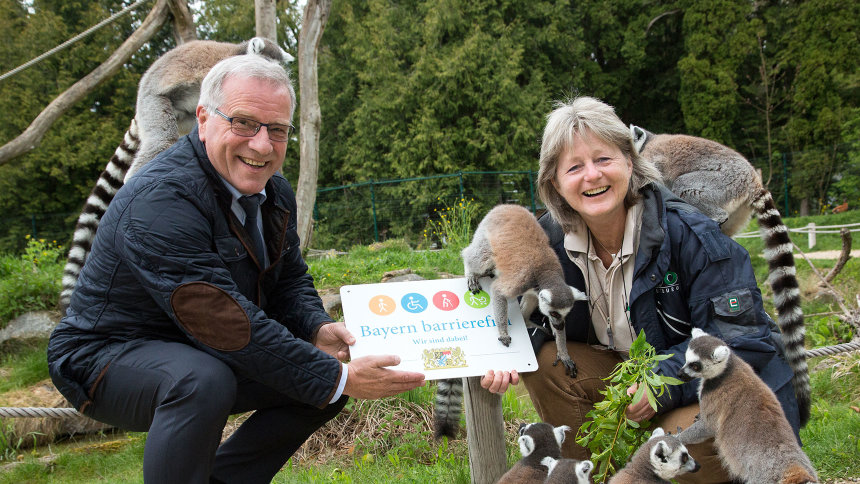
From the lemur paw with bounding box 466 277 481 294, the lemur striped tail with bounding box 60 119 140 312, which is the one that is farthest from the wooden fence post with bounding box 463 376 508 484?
the lemur striped tail with bounding box 60 119 140 312

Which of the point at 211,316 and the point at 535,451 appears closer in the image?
the point at 211,316

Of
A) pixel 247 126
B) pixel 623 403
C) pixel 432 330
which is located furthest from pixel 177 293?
pixel 623 403

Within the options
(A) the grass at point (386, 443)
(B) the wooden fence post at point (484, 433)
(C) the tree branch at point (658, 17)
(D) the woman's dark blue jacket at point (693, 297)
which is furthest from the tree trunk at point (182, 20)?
(C) the tree branch at point (658, 17)

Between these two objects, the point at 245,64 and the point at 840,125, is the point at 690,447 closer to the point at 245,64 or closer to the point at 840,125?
the point at 245,64

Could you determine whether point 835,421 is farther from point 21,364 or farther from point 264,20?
point 21,364

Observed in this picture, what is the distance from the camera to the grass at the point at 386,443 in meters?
3.14

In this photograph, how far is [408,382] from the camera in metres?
2.14

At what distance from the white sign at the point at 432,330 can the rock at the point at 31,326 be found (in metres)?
4.35

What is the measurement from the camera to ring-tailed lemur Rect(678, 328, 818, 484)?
1.94 m

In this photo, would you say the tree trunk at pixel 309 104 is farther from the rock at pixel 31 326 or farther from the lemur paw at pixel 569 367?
the lemur paw at pixel 569 367

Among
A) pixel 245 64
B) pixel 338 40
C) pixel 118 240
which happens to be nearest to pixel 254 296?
pixel 118 240

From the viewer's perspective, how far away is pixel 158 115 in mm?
4109

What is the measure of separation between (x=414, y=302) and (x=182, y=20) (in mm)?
4545

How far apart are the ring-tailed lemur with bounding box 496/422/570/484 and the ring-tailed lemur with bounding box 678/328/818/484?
442mm
